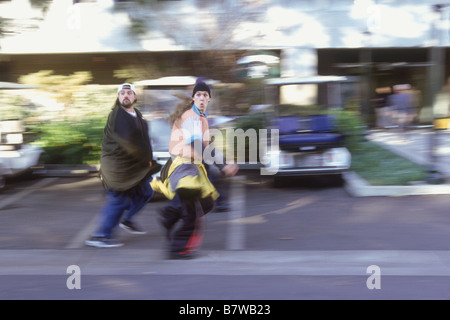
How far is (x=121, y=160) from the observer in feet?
19.7

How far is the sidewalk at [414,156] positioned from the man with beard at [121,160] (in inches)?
154

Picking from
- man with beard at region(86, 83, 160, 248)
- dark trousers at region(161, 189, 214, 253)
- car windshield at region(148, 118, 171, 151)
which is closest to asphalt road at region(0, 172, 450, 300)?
dark trousers at region(161, 189, 214, 253)

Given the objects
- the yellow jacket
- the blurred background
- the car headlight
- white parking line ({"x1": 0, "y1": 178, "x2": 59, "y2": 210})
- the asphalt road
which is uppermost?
the blurred background

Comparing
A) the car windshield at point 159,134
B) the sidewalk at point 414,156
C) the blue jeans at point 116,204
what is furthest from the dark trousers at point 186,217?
the sidewalk at point 414,156

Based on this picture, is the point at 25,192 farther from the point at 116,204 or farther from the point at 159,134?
the point at 116,204

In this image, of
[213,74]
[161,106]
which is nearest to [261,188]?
[161,106]

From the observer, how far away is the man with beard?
596cm

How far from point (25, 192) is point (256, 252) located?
5.30m

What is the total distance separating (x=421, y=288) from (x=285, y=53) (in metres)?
13.5

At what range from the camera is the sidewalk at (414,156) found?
334 inches

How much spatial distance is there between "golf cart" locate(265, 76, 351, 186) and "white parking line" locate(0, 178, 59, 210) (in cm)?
419

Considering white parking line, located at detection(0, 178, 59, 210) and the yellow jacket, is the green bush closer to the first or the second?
white parking line, located at detection(0, 178, 59, 210)

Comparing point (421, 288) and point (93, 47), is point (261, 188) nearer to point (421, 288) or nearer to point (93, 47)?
point (421, 288)

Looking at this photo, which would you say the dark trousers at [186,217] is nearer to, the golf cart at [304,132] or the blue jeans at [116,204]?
the blue jeans at [116,204]
